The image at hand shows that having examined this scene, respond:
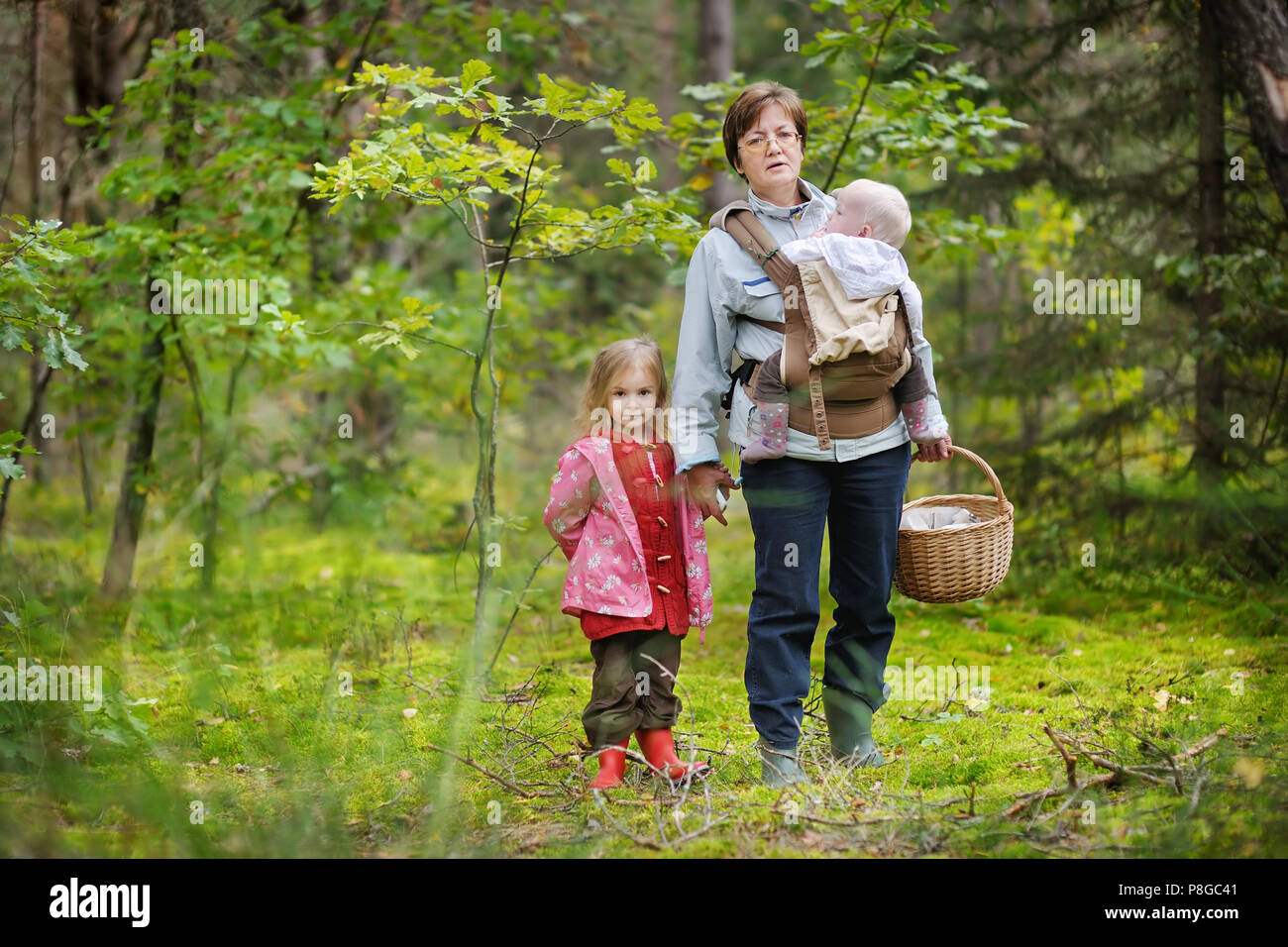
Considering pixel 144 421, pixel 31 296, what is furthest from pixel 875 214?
pixel 144 421

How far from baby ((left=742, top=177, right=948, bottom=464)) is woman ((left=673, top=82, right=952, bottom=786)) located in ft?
0.21

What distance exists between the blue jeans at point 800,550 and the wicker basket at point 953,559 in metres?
0.12

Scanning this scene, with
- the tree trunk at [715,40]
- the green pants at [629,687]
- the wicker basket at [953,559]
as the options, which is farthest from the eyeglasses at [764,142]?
the tree trunk at [715,40]

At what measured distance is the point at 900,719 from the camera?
4328 millimetres

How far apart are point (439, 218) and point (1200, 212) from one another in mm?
5406

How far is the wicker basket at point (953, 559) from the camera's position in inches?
141

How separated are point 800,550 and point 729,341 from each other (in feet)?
2.34

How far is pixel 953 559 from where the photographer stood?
358 cm

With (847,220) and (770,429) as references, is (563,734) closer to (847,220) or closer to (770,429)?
(770,429)

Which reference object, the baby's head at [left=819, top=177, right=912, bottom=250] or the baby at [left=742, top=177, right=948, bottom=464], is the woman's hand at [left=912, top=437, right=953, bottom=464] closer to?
the baby at [left=742, top=177, right=948, bottom=464]

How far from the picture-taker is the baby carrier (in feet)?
10.5

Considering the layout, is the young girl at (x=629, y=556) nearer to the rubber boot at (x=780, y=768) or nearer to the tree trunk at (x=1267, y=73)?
the rubber boot at (x=780, y=768)

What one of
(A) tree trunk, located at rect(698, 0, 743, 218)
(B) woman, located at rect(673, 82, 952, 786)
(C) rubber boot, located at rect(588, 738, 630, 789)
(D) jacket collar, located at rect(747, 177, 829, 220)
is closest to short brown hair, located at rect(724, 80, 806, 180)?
(B) woman, located at rect(673, 82, 952, 786)
